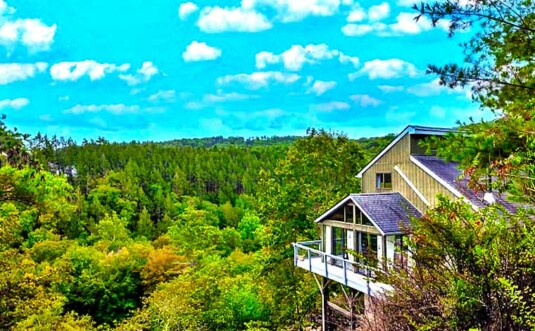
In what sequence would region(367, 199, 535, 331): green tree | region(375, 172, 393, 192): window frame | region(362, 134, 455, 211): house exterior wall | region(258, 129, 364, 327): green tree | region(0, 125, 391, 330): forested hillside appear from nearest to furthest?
region(367, 199, 535, 331): green tree → region(362, 134, 455, 211): house exterior wall → region(0, 125, 391, 330): forested hillside → region(375, 172, 393, 192): window frame → region(258, 129, 364, 327): green tree

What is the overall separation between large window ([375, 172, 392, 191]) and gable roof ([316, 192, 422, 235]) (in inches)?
29.0

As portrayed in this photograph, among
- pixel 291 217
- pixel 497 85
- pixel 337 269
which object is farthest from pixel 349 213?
pixel 497 85

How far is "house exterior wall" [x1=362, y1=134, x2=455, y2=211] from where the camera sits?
14242 mm

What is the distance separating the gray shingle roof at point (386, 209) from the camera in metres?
13.5

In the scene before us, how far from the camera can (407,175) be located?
49.9ft

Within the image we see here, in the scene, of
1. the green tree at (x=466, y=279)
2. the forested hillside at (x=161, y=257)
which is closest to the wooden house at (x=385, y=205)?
the forested hillside at (x=161, y=257)

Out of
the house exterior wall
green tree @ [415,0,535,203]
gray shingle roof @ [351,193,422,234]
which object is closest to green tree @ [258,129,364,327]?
the house exterior wall

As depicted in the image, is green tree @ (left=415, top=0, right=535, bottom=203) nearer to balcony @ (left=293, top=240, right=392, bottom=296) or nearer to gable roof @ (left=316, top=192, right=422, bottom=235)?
gable roof @ (left=316, top=192, right=422, bottom=235)

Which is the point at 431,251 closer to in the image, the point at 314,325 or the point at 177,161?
the point at 314,325

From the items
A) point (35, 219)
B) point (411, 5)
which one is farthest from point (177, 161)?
point (411, 5)

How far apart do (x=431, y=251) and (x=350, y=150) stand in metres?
16.6

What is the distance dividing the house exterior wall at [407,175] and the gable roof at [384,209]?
265 mm

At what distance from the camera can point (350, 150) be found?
2167cm

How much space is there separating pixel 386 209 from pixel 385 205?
0.88ft
